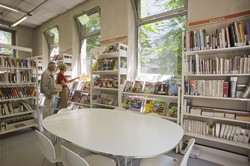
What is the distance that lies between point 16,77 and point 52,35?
344 centimetres

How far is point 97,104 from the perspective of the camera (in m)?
3.72

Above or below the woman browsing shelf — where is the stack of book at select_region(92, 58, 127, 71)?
above

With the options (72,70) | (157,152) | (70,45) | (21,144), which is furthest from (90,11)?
(157,152)

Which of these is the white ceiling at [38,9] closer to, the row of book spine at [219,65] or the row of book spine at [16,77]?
the row of book spine at [16,77]

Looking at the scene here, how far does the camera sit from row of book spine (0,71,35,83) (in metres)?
3.17

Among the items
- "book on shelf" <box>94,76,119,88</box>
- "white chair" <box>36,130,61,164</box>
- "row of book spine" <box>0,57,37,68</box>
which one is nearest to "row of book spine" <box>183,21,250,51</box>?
"book on shelf" <box>94,76,119,88</box>

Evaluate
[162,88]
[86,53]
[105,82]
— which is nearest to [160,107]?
[162,88]

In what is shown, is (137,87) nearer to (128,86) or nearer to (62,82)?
(128,86)

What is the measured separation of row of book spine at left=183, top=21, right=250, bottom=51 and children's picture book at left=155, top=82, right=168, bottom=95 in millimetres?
760

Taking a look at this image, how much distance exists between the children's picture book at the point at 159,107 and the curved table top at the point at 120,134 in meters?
0.85

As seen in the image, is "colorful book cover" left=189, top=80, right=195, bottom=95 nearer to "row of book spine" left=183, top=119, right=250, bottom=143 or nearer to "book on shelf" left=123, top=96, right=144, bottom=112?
"row of book spine" left=183, top=119, right=250, bottom=143

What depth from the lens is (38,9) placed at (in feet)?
16.0

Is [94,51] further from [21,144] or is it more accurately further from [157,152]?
[157,152]

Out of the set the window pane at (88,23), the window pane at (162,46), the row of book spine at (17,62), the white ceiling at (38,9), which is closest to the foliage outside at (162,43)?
the window pane at (162,46)
